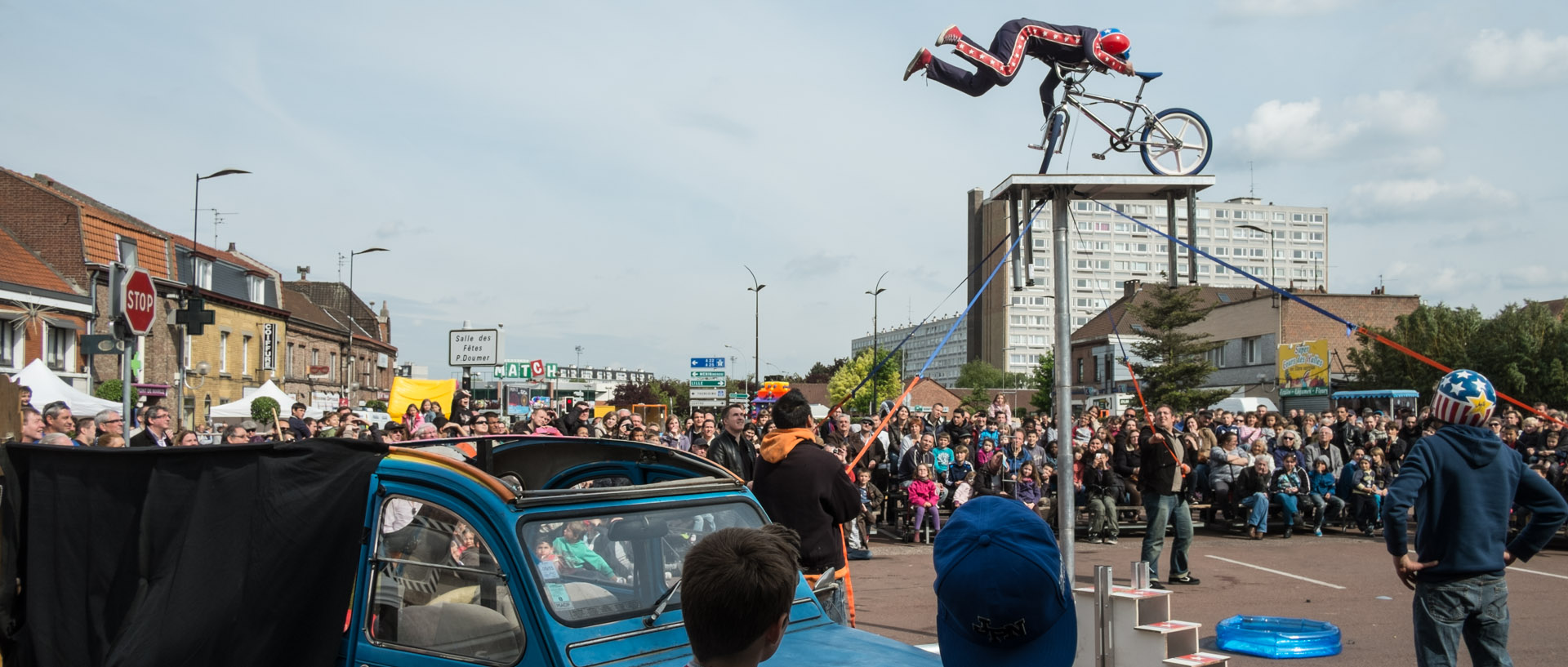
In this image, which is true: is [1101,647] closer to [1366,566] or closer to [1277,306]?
[1366,566]

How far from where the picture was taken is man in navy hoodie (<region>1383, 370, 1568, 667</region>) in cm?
491

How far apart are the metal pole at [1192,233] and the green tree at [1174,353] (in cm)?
4653

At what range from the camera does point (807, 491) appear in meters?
6.10

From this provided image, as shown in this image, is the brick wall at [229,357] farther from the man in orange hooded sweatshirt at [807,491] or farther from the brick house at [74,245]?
the man in orange hooded sweatshirt at [807,491]

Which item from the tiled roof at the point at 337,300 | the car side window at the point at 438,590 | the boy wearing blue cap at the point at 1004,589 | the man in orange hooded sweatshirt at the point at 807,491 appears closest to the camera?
the boy wearing blue cap at the point at 1004,589

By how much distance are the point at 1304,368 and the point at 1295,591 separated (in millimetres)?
46836

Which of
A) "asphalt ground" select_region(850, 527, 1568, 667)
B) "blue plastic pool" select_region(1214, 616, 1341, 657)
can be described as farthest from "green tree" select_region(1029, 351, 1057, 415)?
"blue plastic pool" select_region(1214, 616, 1341, 657)

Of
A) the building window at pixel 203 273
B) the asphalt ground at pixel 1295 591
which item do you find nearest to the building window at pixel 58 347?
the building window at pixel 203 273

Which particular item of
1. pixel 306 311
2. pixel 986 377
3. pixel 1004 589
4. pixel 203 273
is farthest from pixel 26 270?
pixel 986 377

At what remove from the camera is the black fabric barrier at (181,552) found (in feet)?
14.0

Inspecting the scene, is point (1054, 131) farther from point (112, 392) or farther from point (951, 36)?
point (112, 392)

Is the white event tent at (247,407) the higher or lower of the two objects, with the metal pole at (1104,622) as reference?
higher

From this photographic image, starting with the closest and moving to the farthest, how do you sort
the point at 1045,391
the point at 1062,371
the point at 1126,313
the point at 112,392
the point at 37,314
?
the point at 1062,371
the point at 112,392
the point at 37,314
the point at 1126,313
the point at 1045,391

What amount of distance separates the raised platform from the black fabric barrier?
5187 millimetres
